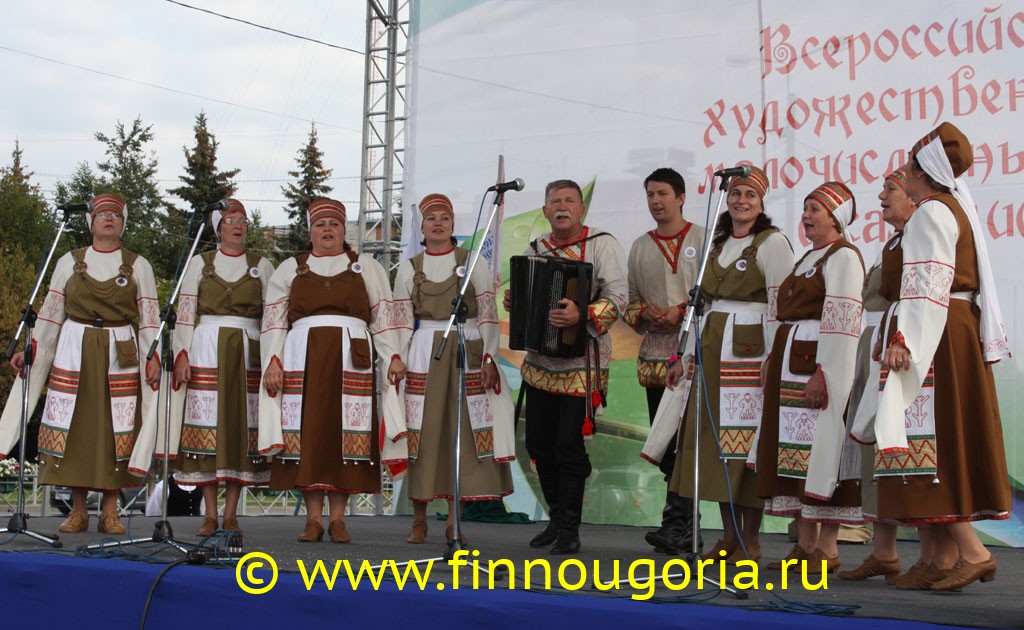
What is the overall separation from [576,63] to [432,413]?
2.92m

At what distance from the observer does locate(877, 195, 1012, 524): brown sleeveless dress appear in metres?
3.52

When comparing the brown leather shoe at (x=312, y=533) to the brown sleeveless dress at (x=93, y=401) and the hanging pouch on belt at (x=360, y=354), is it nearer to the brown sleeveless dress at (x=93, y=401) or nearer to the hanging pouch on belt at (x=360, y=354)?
the hanging pouch on belt at (x=360, y=354)

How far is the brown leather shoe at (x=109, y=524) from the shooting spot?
17.4ft

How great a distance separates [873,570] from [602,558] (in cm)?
105

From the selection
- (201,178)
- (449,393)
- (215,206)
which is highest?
(201,178)

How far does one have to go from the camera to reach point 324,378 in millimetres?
5160

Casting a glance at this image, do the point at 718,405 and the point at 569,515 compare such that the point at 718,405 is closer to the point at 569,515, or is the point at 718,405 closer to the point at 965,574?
the point at 569,515

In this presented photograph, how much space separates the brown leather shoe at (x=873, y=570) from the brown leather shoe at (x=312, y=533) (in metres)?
2.33

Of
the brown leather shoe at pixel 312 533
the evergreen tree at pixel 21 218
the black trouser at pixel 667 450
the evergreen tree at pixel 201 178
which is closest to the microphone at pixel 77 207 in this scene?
the brown leather shoe at pixel 312 533

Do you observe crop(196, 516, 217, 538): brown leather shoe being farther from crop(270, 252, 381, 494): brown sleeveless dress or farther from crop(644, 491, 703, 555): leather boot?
crop(644, 491, 703, 555): leather boot

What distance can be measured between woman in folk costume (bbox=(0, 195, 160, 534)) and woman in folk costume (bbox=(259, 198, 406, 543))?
0.74 m

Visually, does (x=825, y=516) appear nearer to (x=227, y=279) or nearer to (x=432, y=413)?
(x=432, y=413)

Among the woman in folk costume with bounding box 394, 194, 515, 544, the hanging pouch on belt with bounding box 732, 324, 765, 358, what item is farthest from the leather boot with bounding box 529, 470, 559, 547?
the hanging pouch on belt with bounding box 732, 324, 765, 358
